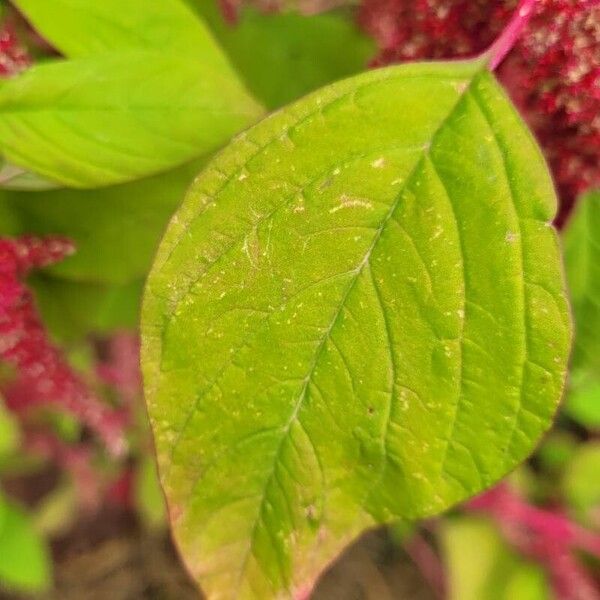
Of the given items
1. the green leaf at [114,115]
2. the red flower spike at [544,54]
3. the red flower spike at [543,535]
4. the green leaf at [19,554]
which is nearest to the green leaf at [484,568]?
the red flower spike at [543,535]

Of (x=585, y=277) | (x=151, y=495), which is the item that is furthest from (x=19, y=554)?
(x=585, y=277)

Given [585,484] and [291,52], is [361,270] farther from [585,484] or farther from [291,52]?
[585,484]

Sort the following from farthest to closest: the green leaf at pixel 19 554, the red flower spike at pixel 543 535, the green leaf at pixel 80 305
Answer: the red flower spike at pixel 543 535 < the green leaf at pixel 19 554 < the green leaf at pixel 80 305

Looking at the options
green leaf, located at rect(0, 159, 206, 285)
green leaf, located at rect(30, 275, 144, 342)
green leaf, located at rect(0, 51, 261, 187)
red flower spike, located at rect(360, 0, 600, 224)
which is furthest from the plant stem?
green leaf, located at rect(30, 275, 144, 342)

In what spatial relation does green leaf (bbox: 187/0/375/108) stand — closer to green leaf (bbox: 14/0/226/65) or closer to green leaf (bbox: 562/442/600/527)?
green leaf (bbox: 14/0/226/65)

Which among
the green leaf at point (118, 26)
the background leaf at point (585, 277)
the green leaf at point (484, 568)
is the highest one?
the green leaf at point (118, 26)

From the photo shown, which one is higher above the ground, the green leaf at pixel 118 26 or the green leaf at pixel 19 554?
the green leaf at pixel 118 26

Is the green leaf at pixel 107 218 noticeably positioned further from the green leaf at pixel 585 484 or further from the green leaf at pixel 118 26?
the green leaf at pixel 585 484

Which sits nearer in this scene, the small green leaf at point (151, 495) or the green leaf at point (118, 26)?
the green leaf at point (118, 26)
